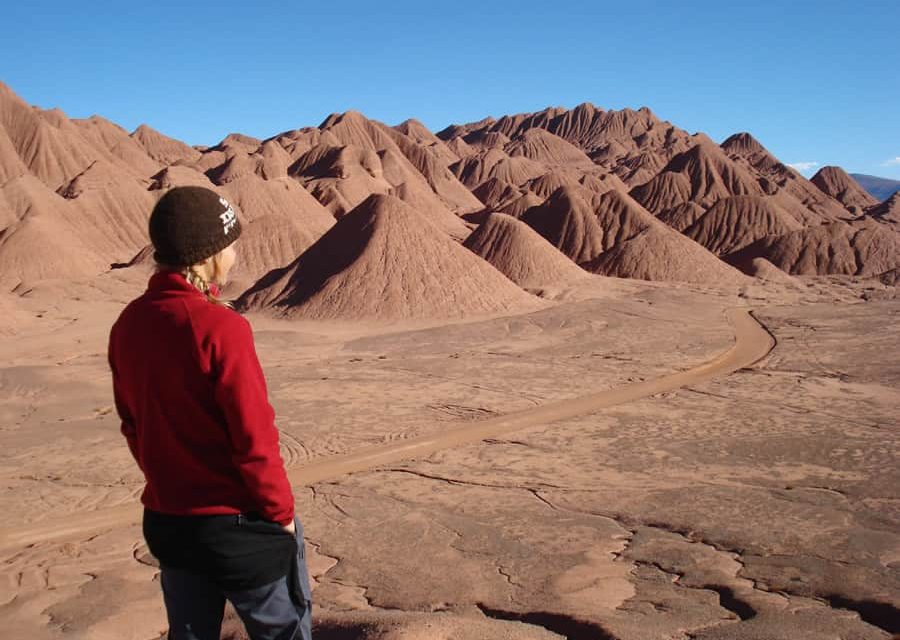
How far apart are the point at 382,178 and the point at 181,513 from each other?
203ft

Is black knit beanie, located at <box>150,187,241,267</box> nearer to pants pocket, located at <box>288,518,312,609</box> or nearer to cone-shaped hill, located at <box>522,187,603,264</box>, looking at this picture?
pants pocket, located at <box>288,518,312,609</box>

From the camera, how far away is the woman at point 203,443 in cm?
199

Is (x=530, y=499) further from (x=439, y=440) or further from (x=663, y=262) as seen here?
(x=663, y=262)

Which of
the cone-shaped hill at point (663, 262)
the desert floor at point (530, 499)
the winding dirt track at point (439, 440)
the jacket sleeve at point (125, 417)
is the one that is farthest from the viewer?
the cone-shaped hill at point (663, 262)

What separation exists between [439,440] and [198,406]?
883cm

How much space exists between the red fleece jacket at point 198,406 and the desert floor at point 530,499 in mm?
1926

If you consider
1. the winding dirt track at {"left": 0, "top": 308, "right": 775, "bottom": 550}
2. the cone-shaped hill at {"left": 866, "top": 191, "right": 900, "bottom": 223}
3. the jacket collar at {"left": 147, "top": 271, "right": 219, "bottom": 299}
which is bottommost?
the winding dirt track at {"left": 0, "top": 308, "right": 775, "bottom": 550}

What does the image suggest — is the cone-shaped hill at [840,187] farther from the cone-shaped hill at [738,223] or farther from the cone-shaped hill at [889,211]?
the cone-shaped hill at [738,223]

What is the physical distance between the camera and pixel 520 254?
34375 millimetres

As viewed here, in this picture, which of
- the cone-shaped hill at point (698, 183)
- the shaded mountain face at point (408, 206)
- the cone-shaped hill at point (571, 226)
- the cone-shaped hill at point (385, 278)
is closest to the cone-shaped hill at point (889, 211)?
the shaded mountain face at point (408, 206)

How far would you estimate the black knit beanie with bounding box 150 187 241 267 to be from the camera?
2.12 meters

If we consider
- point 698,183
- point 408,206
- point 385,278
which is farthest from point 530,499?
point 698,183

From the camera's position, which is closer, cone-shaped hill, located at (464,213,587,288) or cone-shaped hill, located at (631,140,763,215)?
cone-shaped hill, located at (464,213,587,288)

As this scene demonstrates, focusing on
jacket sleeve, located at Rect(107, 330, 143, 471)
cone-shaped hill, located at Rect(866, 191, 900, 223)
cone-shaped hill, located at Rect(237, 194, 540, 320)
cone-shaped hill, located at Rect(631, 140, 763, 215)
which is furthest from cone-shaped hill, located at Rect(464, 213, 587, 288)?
cone-shaped hill, located at Rect(866, 191, 900, 223)
